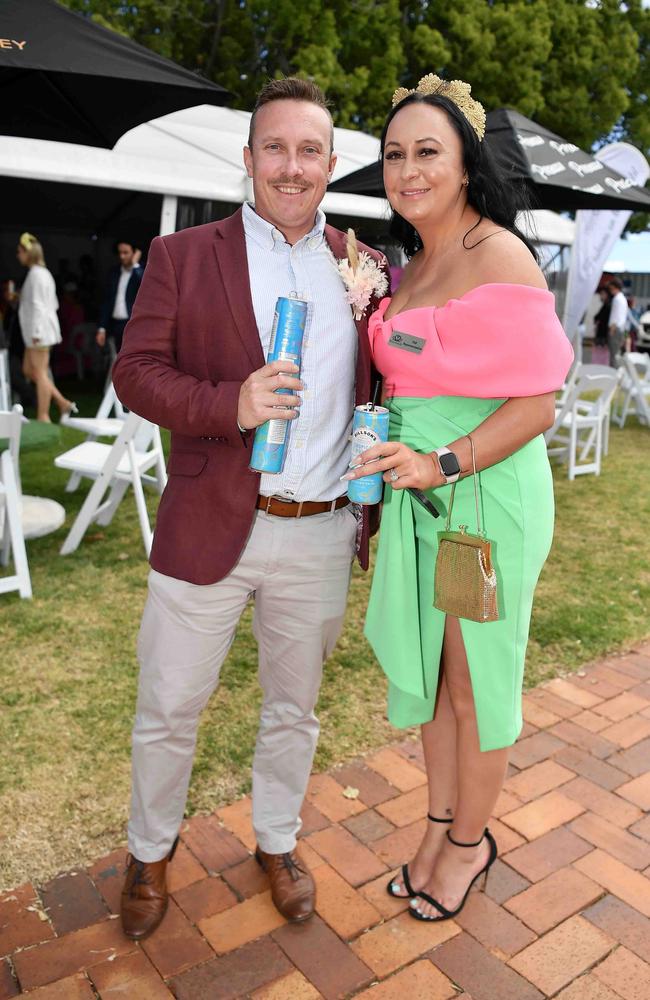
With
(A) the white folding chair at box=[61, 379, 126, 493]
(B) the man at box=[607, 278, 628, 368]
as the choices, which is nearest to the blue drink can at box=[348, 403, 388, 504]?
(A) the white folding chair at box=[61, 379, 126, 493]

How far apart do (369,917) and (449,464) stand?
53.6 inches

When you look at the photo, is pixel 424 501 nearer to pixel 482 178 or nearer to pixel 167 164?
pixel 482 178

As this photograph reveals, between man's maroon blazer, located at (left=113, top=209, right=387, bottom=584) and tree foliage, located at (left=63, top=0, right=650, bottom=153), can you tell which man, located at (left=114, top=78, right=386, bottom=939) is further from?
tree foliage, located at (left=63, top=0, right=650, bottom=153)

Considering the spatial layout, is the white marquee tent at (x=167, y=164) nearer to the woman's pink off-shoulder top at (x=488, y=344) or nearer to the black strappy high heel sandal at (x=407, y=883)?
the woman's pink off-shoulder top at (x=488, y=344)

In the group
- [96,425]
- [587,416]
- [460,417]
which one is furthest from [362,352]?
[587,416]

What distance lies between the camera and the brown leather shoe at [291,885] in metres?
2.33

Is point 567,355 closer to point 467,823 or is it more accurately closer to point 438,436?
point 438,436

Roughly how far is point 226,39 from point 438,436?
644 inches

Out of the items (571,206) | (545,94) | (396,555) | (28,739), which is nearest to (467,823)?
(396,555)

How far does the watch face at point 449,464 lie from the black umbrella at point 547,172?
4.73 metres

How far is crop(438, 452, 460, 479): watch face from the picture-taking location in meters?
1.99

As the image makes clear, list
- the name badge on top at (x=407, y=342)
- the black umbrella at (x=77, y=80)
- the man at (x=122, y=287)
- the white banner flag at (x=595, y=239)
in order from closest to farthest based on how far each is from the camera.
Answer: the name badge on top at (x=407, y=342)
the black umbrella at (x=77, y=80)
the man at (x=122, y=287)
the white banner flag at (x=595, y=239)

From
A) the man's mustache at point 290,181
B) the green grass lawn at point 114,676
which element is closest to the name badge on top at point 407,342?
the man's mustache at point 290,181

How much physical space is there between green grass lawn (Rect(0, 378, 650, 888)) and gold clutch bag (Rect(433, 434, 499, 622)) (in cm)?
133
